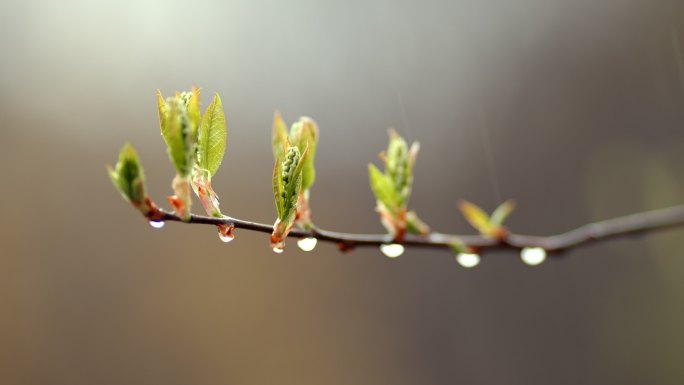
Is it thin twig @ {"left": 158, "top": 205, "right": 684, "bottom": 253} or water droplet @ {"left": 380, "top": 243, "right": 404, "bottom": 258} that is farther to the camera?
water droplet @ {"left": 380, "top": 243, "right": 404, "bottom": 258}

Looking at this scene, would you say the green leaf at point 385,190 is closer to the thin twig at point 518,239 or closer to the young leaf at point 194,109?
the thin twig at point 518,239

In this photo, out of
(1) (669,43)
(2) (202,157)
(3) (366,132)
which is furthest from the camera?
(3) (366,132)

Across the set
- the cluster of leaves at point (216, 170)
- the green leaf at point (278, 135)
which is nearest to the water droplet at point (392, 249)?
the cluster of leaves at point (216, 170)

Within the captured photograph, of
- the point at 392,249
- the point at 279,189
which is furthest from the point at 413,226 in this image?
the point at 279,189

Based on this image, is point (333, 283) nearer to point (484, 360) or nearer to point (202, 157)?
point (484, 360)

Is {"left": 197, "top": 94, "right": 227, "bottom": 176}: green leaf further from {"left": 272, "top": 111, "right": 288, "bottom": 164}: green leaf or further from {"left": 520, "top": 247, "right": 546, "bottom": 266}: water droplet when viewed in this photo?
{"left": 520, "top": 247, "right": 546, "bottom": 266}: water droplet

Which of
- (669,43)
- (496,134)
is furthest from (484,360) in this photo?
(669,43)

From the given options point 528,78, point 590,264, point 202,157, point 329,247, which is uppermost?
point 528,78

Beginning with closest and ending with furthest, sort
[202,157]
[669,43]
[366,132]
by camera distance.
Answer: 1. [202,157]
2. [669,43]
3. [366,132]

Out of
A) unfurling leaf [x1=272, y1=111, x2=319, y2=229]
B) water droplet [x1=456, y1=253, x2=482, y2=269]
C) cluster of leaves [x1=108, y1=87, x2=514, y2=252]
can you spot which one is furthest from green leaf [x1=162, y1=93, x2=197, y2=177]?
water droplet [x1=456, y1=253, x2=482, y2=269]
